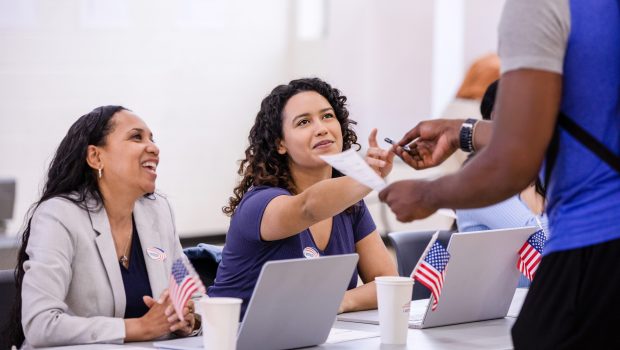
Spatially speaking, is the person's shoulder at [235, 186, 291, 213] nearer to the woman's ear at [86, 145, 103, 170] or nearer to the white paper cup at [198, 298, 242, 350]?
the woman's ear at [86, 145, 103, 170]

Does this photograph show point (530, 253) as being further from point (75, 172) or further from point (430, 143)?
point (75, 172)

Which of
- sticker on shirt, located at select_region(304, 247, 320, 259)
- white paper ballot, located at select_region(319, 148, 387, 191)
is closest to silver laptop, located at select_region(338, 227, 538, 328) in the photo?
sticker on shirt, located at select_region(304, 247, 320, 259)

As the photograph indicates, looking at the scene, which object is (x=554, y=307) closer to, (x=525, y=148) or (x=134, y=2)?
(x=525, y=148)

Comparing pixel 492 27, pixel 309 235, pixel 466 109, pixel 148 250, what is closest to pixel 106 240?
pixel 148 250

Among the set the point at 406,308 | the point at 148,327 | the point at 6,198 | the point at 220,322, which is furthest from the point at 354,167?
the point at 6,198

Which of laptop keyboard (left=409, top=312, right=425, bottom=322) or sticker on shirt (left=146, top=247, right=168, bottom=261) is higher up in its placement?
sticker on shirt (left=146, top=247, right=168, bottom=261)

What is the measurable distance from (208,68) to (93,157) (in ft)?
17.0

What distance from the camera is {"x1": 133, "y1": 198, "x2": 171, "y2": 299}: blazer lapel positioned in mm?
2789

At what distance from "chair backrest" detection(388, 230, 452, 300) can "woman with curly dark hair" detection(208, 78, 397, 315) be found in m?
0.27

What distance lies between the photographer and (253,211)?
2.84 meters

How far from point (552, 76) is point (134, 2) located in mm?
6217

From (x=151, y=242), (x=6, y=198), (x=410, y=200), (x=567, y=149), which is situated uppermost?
(x=567, y=149)

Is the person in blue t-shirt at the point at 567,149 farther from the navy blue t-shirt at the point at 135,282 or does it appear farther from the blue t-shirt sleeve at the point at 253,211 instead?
the navy blue t-shirt at the point at 135,282

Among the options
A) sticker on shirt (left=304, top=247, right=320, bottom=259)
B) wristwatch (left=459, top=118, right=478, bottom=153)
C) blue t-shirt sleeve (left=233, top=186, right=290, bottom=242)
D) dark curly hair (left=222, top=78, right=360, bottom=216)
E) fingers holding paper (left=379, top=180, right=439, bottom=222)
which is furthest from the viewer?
dark curly hair (left=222, top=78, right=360, bottom=216)
